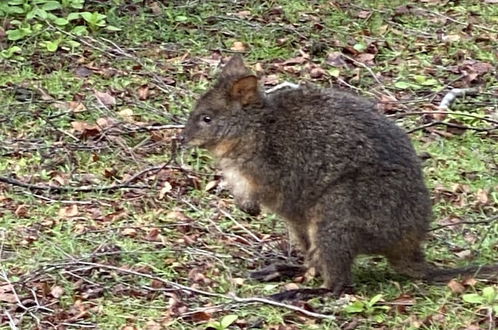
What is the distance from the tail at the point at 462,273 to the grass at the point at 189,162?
0.16 feet

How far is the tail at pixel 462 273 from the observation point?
5.12 metres

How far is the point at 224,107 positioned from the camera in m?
5.52

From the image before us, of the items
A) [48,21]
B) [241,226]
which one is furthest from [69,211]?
[48,21]

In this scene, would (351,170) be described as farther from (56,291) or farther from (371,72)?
(371,72)

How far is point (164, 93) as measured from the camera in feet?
26.0

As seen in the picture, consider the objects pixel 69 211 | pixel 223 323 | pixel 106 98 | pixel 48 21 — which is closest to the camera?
pixel 223 323

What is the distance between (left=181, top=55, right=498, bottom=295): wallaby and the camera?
5.06 meters

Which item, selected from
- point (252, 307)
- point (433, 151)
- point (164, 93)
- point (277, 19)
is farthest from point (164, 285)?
point (277, 19)

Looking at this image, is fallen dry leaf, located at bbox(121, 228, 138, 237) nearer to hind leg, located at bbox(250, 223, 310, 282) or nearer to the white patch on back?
the white patch on back

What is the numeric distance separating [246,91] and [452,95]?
2573mm

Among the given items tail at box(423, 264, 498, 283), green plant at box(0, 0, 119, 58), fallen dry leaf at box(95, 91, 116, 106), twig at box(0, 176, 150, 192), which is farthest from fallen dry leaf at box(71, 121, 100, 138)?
tail at box(423, 264, 498, 283)

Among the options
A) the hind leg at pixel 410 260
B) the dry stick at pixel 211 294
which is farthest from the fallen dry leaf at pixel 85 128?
the hind leg at pixel 410 260

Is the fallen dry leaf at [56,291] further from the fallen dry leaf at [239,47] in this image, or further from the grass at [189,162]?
the fallen dry leaf at [239,47]

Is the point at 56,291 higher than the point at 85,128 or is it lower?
higher
